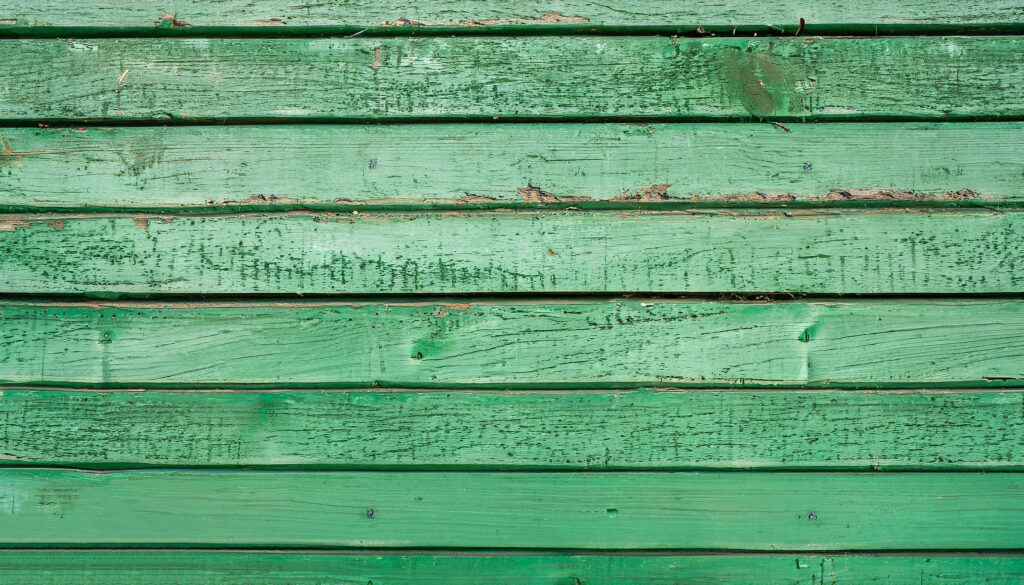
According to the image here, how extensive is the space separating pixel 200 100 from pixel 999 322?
2.22 meters

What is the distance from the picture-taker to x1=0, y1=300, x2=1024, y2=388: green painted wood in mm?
1467

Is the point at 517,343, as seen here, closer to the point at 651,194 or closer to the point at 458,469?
the point at 458,469

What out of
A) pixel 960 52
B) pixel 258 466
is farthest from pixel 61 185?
pixel 960 52

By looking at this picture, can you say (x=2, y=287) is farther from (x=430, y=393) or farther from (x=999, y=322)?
(x=999, y=322)

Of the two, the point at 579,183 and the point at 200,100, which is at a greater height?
the point at 200,100

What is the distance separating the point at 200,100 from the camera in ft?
4.94

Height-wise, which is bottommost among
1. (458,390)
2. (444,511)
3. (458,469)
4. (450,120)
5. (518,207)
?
(444,511)

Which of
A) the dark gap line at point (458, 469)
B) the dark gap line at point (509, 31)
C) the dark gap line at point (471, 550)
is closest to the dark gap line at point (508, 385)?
the dark gap line at point (458, 469)

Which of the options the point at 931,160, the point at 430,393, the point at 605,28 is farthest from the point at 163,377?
the point at 931,160

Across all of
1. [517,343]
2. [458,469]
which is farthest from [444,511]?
[517,343]

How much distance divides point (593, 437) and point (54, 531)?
148 cm

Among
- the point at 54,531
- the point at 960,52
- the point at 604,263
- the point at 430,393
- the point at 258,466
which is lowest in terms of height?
the point at 54,531

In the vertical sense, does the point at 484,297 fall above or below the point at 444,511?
above

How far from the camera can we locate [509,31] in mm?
1512
